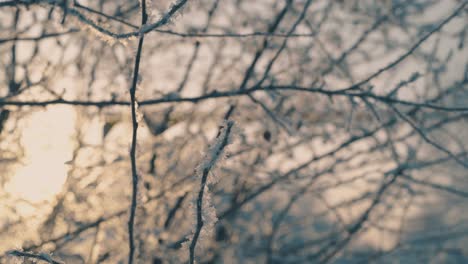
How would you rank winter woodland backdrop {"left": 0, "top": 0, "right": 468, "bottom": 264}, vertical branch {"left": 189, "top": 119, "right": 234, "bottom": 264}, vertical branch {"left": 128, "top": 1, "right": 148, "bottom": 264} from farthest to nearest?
winter woodland backdrop {"left": 0, "top": 0, "right": 468, "bottom": 264} → vertical branch {"left": 128, "top": 1, "right": 148, "bottom": 264} → vertical branch {"left": 189, "top": 119, "right": 234, "bottom": 264}

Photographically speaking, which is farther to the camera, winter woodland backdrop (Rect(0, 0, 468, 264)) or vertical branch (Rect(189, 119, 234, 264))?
winter woodland backdrop (Rect(0, 0, 468, 264))

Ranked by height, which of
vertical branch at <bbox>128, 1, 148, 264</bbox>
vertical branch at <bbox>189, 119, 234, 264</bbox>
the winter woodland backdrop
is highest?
the winter woodland backdrop

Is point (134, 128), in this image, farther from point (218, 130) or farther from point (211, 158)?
point (218, 130)

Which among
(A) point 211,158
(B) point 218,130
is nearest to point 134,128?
(A) point 211,158

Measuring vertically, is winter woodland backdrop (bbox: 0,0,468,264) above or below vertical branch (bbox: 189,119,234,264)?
above

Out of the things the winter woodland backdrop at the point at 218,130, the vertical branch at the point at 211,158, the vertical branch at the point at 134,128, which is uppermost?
the winter woodland backdrop at the point at 218,130

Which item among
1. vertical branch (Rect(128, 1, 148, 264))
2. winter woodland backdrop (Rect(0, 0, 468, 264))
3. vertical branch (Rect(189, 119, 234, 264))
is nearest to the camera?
vertical branch (Rect(189, 119, 234, 264))

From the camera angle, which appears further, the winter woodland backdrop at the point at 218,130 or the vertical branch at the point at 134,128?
the winter woodland backdrop at the point at 218,130

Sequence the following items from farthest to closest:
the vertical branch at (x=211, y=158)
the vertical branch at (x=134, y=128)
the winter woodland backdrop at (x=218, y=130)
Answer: the winter woodland backdrop at (x=218, y=130), the vertical branch at (x=134, y=128), the vertical branch at (x=211, y=158)

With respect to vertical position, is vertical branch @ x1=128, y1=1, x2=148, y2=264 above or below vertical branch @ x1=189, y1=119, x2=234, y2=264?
above

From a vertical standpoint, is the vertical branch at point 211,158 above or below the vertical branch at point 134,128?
below

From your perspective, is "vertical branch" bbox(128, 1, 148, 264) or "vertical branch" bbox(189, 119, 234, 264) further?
"vertical branch" bbox(128, 1, 148, 264)

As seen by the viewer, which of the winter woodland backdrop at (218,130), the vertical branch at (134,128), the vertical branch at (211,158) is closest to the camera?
the vertical branch at (211,158)

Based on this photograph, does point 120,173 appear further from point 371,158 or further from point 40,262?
point 371,158
